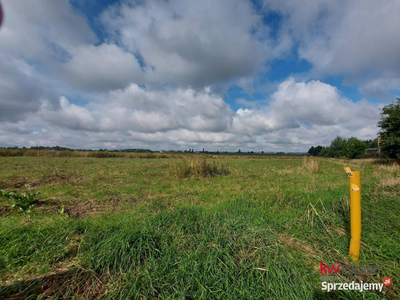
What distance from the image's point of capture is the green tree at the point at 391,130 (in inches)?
631

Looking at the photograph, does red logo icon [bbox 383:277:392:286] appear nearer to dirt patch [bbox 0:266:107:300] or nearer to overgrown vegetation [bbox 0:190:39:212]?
dirt patch [bbox 0:266:107:300]

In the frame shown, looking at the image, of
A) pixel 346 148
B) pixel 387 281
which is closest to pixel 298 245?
pixel 387 281

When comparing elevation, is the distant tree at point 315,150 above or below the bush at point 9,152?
above

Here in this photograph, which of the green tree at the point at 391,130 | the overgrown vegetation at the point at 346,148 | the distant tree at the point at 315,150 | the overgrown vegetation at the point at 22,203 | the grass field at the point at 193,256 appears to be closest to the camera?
the grass field at the point at 193,256

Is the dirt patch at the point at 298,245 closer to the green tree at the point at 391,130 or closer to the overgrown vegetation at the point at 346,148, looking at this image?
the green tree at the point at 391,130

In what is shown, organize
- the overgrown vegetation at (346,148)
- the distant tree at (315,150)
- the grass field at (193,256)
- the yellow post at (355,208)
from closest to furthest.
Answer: the grass field at (193,256)
the yellow post at (355,208)
the overgrown vegetation at (346,148)
the distant tree at (315,150)

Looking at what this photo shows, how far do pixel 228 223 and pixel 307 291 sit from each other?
160 cm

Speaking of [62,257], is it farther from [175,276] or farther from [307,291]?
[307,291]

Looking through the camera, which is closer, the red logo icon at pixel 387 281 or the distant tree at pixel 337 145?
the red logo icon at pixel 387 281

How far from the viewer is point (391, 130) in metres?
16.6

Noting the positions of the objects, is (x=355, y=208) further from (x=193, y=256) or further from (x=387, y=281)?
(x=193, y=256)

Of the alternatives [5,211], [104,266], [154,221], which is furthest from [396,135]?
[5,211]

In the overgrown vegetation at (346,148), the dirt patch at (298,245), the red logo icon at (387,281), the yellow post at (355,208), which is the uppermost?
the overgrown vegetation at (346,148)

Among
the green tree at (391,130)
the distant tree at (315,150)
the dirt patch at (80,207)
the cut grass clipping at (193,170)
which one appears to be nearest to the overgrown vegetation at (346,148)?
the distant tree at (315,150)
